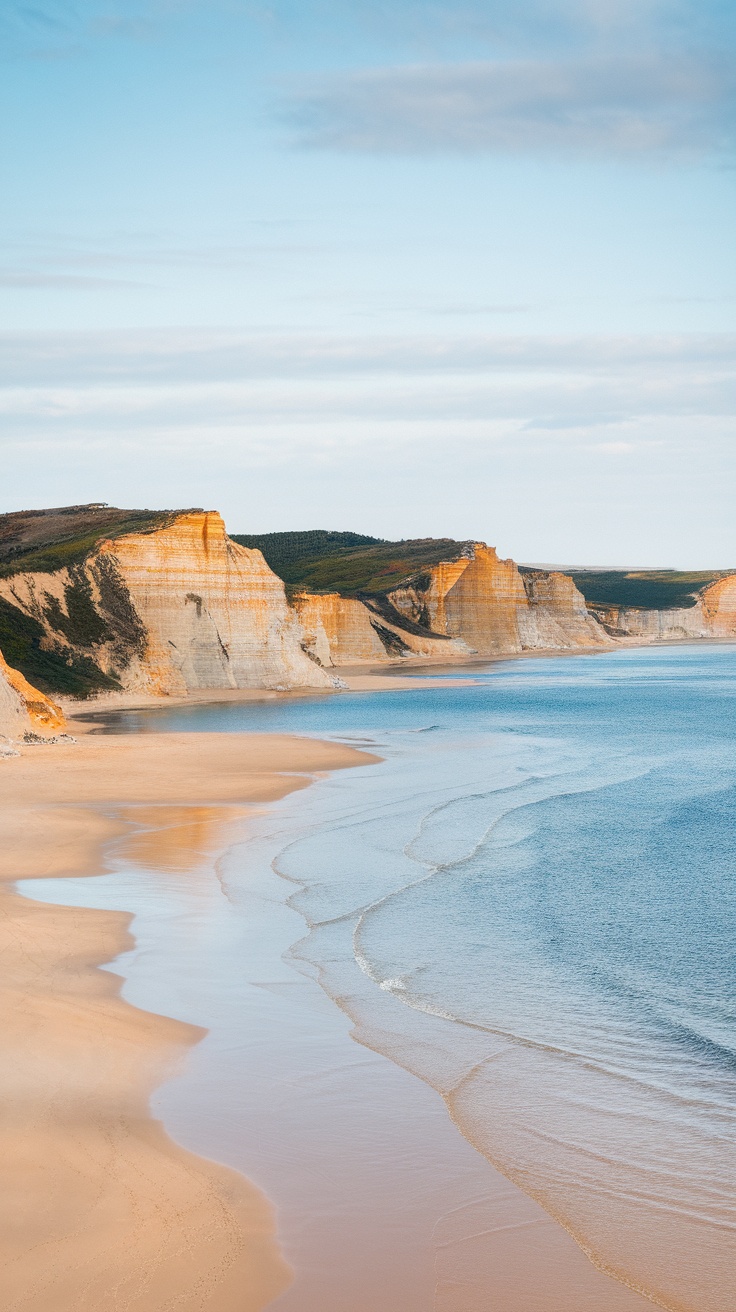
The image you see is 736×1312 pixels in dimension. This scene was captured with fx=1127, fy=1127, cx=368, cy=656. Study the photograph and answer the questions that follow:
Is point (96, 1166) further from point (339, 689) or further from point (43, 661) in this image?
point (339, 689)

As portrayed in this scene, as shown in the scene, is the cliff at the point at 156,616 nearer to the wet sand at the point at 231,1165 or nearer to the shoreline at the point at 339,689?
the shoreline at the point at 339,689

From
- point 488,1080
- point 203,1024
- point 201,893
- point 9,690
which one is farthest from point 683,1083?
point 9,690

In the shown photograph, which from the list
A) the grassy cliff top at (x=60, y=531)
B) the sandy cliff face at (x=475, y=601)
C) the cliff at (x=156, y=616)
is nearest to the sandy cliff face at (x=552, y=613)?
the sandy cliff face at (x=475, y=601)

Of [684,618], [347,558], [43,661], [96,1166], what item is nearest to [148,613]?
[43,661]

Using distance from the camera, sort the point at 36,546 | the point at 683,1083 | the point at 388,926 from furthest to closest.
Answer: the point at 36,546 < the point at 388,926 < the point at 683,1083

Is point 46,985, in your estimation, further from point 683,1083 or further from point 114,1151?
point 683,1083

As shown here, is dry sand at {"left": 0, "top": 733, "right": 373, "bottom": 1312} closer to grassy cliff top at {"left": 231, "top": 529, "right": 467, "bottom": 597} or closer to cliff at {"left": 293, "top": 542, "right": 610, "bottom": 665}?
cliff at {"left": 293, "top": 542, "right": 610, "bottom": 665}
